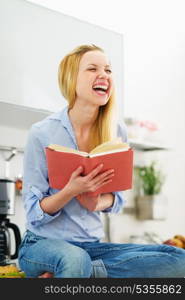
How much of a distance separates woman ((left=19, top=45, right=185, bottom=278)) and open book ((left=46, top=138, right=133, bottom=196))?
0.02 metres

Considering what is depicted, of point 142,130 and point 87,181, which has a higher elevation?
point 142,130

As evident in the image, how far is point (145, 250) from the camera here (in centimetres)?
124

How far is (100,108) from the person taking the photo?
1.32 metres

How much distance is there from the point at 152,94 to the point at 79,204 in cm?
130

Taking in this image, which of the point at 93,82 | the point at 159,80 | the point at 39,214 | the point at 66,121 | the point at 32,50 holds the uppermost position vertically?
the point at 159,80

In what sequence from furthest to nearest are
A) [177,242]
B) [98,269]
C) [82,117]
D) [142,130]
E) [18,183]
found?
[142,130], [177,242], [18,183], [82,117], [98,269]

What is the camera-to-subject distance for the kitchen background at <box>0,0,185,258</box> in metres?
2.21

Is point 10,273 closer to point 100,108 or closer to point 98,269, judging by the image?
point 98,269

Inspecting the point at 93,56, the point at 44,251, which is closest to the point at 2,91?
the point at 93,56

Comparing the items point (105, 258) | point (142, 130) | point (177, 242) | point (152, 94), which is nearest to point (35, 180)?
point (105, 258)

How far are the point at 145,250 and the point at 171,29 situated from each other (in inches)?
60.4

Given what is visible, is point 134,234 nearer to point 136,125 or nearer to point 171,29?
point 136,125

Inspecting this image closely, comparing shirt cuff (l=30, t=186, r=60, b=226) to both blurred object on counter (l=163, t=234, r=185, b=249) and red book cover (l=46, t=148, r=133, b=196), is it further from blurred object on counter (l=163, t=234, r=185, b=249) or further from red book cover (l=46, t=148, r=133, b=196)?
blurred object on counter (l=163, t=234, r=185, b=249)

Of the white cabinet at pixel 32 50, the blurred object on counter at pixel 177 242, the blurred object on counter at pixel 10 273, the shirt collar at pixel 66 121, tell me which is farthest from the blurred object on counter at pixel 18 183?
the blurred object on counter at pixel 177 242
